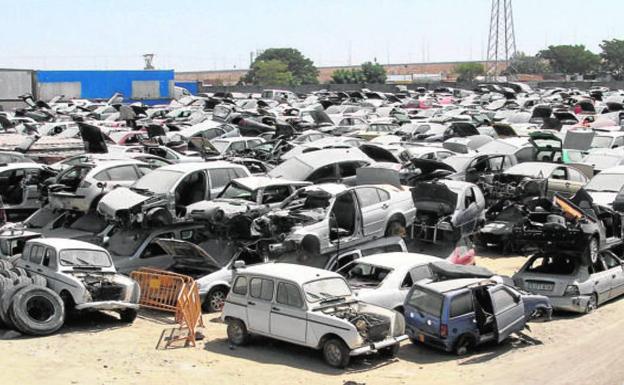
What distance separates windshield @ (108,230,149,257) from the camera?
17.8m

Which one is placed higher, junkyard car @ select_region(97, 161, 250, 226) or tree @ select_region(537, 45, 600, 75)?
tree @ select_region(537, 45, 600, 75)

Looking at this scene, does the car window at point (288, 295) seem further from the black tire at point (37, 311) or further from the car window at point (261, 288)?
the black tire at point (37, 311)

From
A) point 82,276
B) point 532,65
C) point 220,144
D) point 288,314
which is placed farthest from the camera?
point 532,65

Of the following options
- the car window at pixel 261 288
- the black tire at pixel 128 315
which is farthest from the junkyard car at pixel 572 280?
the black tire at pixel 128 315

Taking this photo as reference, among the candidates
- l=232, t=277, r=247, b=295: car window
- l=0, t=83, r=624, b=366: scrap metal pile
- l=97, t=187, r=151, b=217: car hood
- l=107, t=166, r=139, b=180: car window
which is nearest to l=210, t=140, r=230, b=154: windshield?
l=0, t=83, r=624, b=366: scrap metal pile

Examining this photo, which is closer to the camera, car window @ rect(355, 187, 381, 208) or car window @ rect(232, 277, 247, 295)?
car window @ rect(232, 277, 247, 295)

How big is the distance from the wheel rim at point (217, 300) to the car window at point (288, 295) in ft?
9.83

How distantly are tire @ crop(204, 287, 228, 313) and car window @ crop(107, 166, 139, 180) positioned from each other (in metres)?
5.53

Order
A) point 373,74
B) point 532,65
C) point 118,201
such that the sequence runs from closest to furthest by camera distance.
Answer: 1. point 118,201
2. point 373,74
3. point 532,65

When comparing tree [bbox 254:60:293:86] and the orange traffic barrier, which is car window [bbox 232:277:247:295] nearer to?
the orange traffic barrier

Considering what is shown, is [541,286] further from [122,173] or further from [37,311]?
[122,173]

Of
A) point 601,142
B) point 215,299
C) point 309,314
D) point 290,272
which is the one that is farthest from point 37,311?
point 601,142

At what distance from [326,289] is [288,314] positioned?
0.72 meters

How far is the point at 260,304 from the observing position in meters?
13.6
